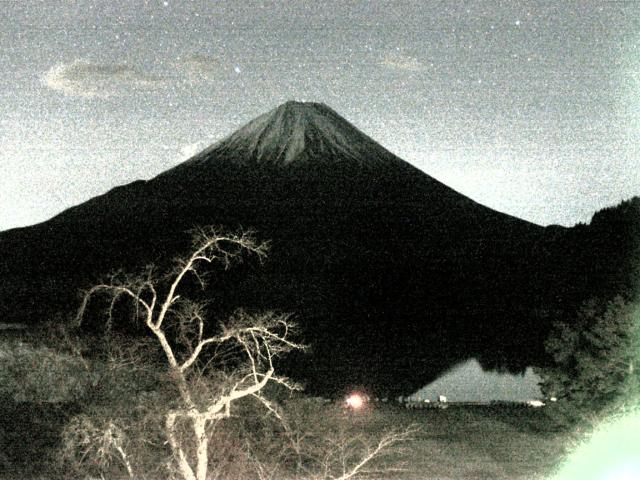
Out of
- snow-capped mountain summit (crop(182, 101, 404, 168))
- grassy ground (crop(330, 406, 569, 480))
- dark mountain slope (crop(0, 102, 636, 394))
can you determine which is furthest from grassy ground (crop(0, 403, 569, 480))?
snow-capped mountain summit (crop(182, 101, 404, 168))

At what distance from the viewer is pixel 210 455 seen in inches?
540

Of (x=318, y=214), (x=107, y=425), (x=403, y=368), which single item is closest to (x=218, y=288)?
(x=403, y=368)

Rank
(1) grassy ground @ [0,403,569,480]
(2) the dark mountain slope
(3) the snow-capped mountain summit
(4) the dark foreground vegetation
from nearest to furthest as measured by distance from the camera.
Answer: (4) the dark foreground vegetation
(1) grassy ground @ [0,403,569,480]
(2) the dark mountain slope
(3) the snow-capped mountain summit

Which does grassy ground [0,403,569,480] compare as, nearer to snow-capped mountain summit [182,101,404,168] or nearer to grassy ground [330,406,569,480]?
grassy ground [330,406,569,480]

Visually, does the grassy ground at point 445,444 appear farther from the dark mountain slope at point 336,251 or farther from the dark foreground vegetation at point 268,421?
the dark mountain slope at point 336,251

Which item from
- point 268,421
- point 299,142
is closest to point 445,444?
point 268,421

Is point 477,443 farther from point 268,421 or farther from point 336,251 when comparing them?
point 336,251

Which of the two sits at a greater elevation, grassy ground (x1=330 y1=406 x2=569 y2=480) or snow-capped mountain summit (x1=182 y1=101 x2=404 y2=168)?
snow-capped mountain summit (x1=182 y1=101 x2=404 y2=168)

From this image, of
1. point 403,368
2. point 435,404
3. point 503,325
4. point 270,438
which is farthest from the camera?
point 503,325

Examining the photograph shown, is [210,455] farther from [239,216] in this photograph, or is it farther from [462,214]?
[462,214]

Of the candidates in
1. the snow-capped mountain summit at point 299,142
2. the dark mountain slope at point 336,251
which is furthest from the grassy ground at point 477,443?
the snow-capped mountain summit at point 299,142

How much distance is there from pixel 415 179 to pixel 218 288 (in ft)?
213

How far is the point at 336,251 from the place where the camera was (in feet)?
325

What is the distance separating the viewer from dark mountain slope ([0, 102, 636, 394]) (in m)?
42.8
